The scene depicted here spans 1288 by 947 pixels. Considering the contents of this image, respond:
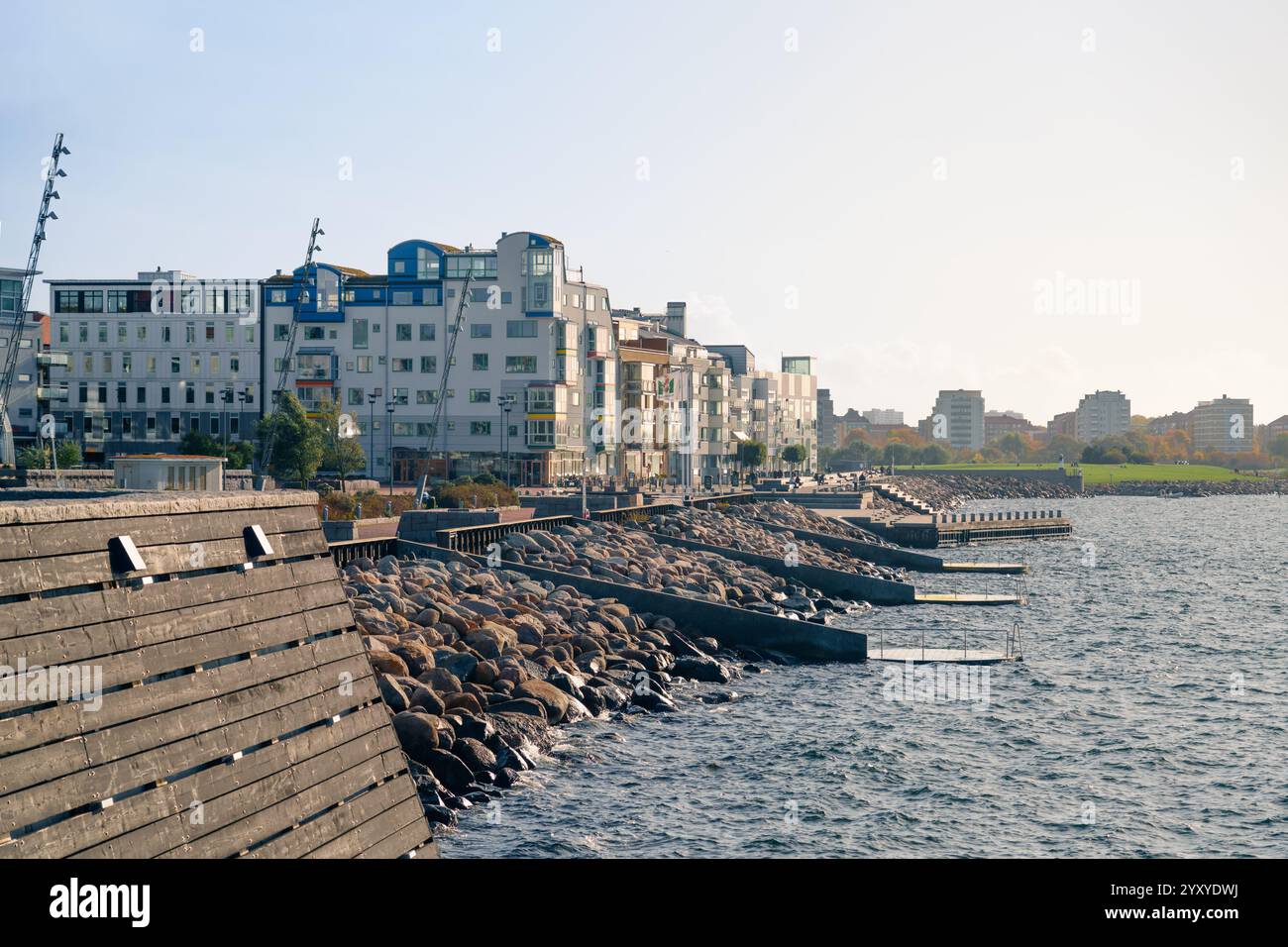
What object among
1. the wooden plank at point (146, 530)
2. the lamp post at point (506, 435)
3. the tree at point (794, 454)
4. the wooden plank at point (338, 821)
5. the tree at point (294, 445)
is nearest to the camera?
the wooden plank at point (146, 530)

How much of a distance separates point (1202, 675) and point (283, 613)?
127ft

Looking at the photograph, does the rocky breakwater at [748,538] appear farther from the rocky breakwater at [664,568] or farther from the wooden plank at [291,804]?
the wooden plank at [291,804]

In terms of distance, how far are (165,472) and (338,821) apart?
12.7 m

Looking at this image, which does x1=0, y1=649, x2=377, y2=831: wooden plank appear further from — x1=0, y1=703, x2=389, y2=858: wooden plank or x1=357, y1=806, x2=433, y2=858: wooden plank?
x1=357, y1=806, x2=433, y2=858: wooden plank

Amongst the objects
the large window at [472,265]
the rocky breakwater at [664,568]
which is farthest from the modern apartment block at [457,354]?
the rocky breakwater at [664,568]

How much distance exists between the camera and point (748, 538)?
242ft

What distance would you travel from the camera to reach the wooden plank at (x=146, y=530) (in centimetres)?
865

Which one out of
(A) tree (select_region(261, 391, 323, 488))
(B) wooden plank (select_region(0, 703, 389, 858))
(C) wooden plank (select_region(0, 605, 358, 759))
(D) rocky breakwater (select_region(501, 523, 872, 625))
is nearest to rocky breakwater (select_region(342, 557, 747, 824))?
(D) rocky breakwater (select_region(501, 523, 872, 625))

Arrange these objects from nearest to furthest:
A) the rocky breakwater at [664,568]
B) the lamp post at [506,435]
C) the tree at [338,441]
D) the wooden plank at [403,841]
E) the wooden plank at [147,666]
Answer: the wooden plank at [147,666], the wooden plank at [403,841], the rocky breakwater at [664,568], the tree at [338,441], the lamp post at [506,435]

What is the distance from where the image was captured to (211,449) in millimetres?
80188

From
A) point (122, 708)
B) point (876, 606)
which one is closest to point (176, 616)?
point (122, 708)

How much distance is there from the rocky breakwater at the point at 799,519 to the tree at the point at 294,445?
28.2 meters

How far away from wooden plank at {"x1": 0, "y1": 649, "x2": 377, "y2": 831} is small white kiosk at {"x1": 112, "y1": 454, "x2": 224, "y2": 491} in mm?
10811

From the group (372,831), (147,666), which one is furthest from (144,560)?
(372,831)
